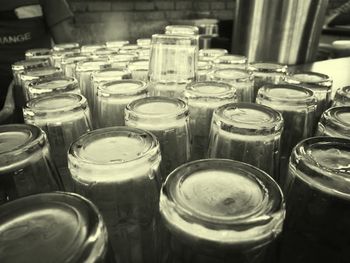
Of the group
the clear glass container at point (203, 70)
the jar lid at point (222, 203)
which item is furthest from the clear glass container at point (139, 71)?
the jar lid at point (222, 203)

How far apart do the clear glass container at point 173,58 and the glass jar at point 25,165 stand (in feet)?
1.29

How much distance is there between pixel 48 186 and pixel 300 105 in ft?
1.42

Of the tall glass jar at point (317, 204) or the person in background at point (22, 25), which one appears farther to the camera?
the person in background at point (22, 25)

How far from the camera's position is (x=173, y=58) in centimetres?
79

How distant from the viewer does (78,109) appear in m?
0.50

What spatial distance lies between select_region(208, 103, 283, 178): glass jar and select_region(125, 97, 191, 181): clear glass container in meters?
0.05

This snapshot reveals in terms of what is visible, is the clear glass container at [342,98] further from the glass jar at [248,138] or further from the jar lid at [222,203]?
the jar lid at [222,203]

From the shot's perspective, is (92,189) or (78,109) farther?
(78,109)

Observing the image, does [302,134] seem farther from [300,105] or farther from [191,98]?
→ [191,98]

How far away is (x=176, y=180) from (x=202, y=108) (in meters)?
0.26

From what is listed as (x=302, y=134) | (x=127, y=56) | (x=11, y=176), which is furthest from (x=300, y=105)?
(x=127, y=56)

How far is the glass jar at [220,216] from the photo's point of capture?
0.81 feet

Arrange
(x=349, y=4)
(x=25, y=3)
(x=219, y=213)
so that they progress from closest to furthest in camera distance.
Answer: (x=219, y=213), (x=25, y=3), (x=349, y=4)

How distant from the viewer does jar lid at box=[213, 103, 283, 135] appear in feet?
1.34
